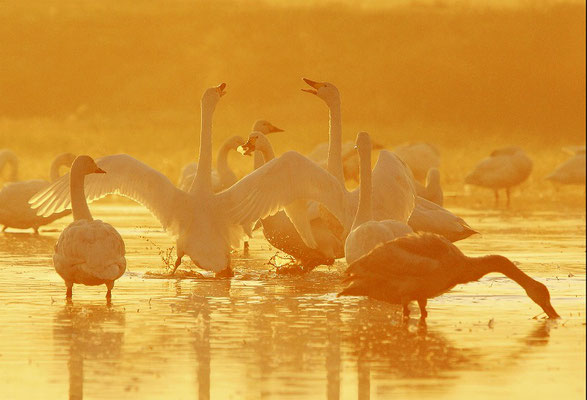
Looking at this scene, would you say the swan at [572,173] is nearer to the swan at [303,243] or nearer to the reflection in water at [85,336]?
the swan at [303,243]

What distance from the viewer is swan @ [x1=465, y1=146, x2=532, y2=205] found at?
3150 centimetres

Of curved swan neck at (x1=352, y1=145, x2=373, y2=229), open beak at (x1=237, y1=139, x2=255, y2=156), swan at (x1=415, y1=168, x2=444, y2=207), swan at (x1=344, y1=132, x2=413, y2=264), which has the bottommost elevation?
swan at (x1=344, y1=132, x2=413, y2=264)

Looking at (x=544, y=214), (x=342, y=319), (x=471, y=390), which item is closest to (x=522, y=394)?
(x=471, y=390)

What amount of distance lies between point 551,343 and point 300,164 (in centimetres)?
493

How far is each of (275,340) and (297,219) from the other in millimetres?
4876

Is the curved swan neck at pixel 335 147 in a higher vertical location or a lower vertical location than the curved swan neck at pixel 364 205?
higher

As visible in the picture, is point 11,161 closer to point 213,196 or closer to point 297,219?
point 213,196

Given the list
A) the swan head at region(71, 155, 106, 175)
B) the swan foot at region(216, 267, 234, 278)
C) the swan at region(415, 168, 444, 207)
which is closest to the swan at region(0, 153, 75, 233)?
the swan at region(415, 168, 444, 207)

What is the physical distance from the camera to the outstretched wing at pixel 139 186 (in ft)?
48.2

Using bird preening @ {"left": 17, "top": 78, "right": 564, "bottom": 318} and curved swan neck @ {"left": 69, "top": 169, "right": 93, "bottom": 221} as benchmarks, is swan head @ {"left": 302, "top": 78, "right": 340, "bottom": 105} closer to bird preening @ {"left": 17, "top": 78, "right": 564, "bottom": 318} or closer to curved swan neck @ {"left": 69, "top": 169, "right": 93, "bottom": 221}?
bird preening @ {"left": 17, "top": 78, "right": 564, "bottom": 318}

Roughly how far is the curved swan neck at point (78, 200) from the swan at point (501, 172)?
1883 cm

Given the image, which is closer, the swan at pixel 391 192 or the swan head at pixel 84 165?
the swan head at pixel 84 165

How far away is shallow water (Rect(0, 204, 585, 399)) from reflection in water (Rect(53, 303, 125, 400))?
0.05 feet

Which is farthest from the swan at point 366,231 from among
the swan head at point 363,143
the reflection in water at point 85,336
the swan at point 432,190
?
the swan at point 432,190
